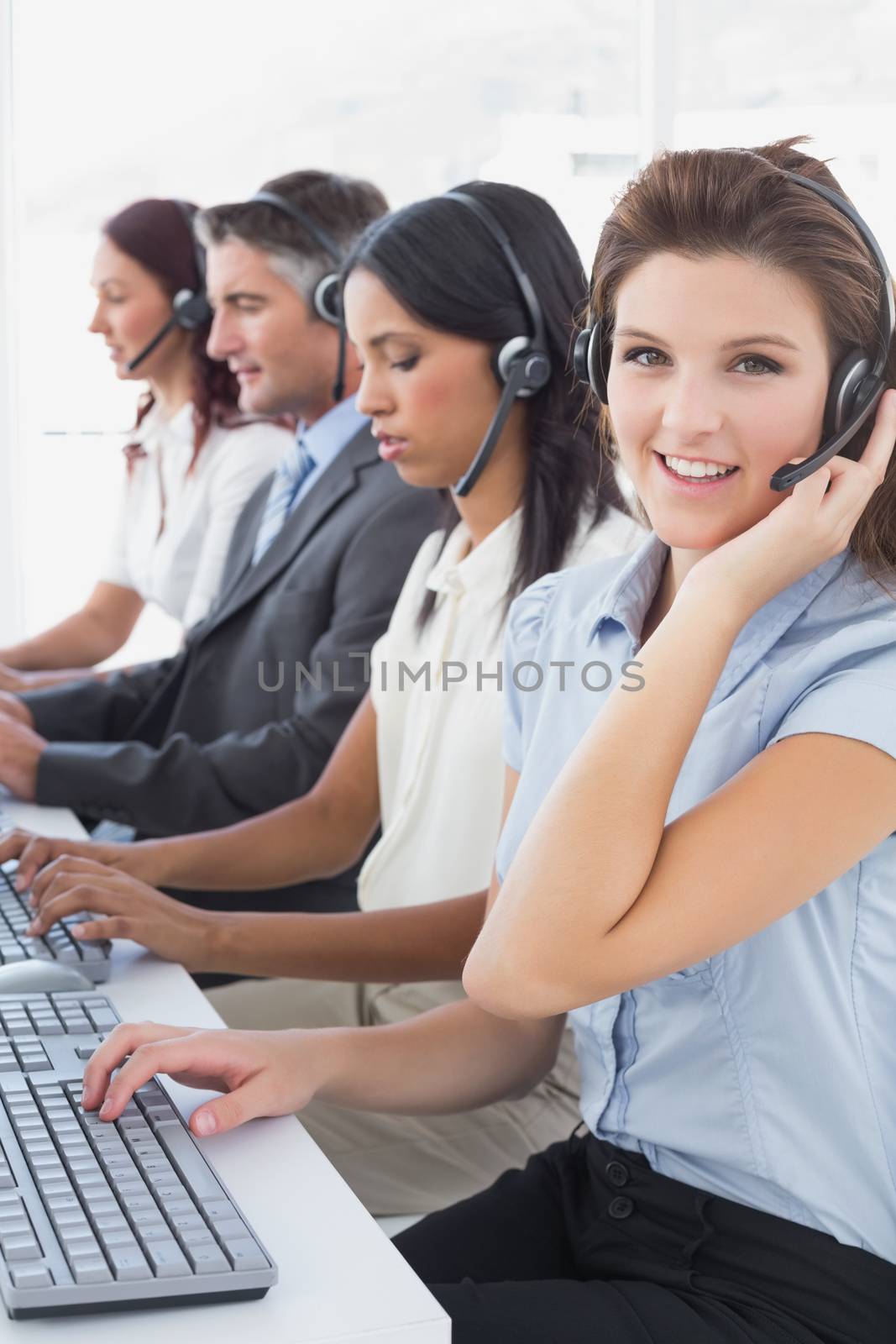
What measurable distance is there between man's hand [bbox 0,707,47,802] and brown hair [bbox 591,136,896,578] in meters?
1.11

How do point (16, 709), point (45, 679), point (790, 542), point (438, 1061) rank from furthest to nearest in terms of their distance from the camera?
point (45, 679)
point (16, 709)
point (438, 1061)
point (790, 542)

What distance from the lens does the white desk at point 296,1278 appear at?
0.67 metres

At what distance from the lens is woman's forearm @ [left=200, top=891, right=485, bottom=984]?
4.39ft

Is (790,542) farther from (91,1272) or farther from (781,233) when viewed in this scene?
(91,1272)

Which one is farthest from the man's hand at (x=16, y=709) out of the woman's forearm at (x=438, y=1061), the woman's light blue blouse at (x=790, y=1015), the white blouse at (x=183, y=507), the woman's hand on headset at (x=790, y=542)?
the woman's hand on headset at (x=790, y=542)

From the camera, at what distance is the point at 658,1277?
94 centimetres

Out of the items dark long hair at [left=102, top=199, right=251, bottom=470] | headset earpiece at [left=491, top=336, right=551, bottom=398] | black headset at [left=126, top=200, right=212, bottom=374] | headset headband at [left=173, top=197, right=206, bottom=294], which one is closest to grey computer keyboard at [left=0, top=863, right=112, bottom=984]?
headset earpiece at [left=491, top=336, right=551, bottom=398]

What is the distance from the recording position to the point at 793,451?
96 centimetres

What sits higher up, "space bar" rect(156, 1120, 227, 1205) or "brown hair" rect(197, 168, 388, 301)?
"brown hair" rect(197, 168, 388, 301)

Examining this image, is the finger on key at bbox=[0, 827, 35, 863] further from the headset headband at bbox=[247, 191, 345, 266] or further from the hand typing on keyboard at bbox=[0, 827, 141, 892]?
the headset headband at bbox=[247, 191, 345, 266]

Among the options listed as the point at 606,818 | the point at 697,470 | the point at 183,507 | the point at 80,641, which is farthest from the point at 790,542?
the point at 80,641

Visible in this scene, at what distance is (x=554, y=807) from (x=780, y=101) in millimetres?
2911

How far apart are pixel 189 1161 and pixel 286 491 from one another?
61.6 inches

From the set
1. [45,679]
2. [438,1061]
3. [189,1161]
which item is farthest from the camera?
[45,679]
